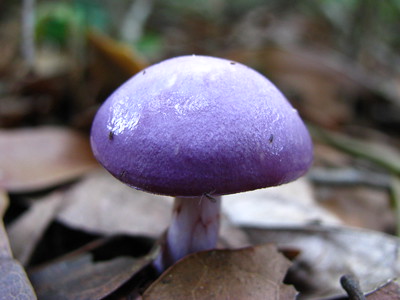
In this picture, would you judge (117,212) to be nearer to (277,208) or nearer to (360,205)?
(277,208)

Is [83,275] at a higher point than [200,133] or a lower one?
lower

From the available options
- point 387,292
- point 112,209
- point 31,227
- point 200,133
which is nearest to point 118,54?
point 112,209

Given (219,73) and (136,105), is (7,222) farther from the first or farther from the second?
(219,73)

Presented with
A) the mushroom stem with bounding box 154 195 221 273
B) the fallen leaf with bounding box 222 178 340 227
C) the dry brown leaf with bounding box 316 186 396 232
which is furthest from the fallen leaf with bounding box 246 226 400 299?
the dry brown leaf with bounding box 316 186 396 232

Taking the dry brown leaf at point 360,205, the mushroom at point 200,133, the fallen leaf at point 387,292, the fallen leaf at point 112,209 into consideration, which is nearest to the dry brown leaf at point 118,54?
the fallen leaf at point 112,209

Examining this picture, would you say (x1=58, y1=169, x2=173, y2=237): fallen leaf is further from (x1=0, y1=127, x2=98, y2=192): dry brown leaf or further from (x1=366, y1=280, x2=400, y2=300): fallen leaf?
(x1=366, y1=280, x2=400, y2=300): fallen leaf

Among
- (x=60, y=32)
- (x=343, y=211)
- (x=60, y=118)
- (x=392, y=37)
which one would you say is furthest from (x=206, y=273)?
(x=392, y=37)
